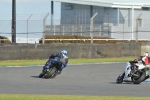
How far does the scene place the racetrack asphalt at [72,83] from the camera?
1683 centimetres

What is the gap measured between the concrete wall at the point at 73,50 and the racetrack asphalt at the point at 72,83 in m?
4.65

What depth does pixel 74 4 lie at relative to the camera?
53.6 metres

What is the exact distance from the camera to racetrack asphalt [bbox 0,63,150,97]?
16828 mm

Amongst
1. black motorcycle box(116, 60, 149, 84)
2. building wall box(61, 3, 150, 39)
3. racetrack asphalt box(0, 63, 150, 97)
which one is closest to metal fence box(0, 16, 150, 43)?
building wall box(61, 3, 150, 39)

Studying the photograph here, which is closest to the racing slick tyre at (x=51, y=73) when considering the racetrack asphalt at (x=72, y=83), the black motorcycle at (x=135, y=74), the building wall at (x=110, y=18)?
the racetrack asphalt at (x=72, y=83)

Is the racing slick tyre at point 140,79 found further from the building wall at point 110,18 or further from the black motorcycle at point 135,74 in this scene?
the building wall at point 110,18

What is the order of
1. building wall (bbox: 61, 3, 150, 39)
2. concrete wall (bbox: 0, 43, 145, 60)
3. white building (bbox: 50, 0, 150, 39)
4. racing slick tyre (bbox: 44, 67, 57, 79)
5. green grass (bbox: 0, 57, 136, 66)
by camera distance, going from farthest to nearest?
building wall (bbox: 61, 3, 150, 39), white building (bbox: 50, 0, 150, 39), concrete wall (bbox: 0, 43, 145, 60), green grass (bbox: 0, 57, 136, 66), racing slick tyre (bbox: 44, 67, 57, 79)

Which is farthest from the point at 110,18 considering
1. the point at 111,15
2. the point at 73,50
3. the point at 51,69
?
the point at 51,69

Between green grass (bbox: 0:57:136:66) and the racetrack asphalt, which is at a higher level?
green grass (bbox: 0:57:136:66)

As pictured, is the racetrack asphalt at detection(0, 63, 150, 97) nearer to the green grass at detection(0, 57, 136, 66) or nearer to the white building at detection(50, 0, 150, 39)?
the green grass at detection(0, 57, 136, 66)

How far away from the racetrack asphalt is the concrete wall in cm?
465

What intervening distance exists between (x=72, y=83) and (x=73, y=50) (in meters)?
14.1

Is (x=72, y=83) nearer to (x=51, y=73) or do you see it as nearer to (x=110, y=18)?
(x=51, y=73)

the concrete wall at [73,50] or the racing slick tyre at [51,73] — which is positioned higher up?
the concrete wall at [73,50]
